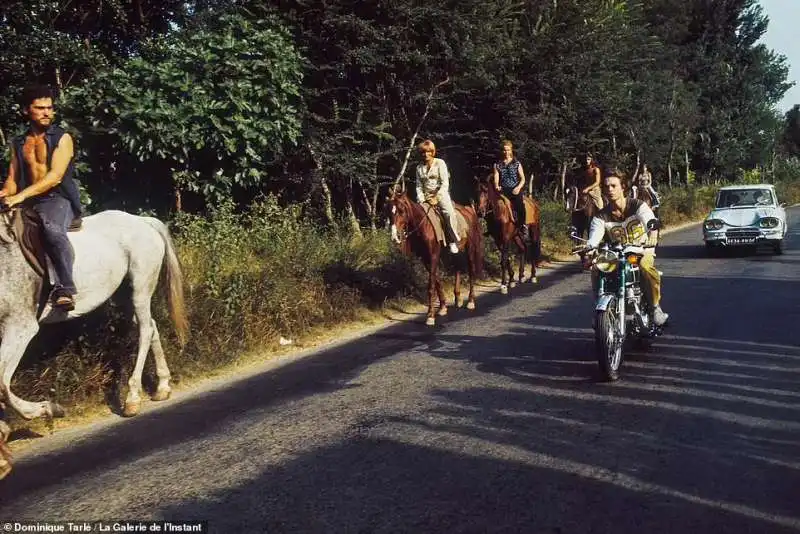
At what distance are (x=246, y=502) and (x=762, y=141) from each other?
2147 inches

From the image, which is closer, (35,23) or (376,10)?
(35,23)

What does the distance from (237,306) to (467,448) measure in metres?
4.72

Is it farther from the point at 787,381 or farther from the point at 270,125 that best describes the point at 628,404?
the point at 270,125

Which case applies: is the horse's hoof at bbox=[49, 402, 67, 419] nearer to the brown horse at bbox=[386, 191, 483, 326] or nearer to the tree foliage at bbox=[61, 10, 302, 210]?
the brown horse at bbox=[386, 191, 483, 326]

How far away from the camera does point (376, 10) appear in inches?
615

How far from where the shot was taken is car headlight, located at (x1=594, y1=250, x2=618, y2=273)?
762 centimetres

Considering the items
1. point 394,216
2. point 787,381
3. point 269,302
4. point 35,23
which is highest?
point 35,23

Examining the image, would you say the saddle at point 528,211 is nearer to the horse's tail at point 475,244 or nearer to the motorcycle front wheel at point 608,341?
the horse's tail at point 475,244


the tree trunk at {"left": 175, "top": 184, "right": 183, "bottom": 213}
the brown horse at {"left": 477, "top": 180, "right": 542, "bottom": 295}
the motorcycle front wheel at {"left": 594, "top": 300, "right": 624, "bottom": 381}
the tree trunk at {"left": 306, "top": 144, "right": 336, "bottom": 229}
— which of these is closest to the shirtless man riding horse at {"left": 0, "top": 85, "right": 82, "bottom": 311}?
the motorcycle front wheel at {"left": 594, "top": 300, "right": 624, "bottom": 381}

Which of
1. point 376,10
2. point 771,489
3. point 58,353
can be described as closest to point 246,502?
point 771,489

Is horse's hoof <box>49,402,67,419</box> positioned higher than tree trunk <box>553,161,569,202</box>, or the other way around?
tree trunk <box>553,161,569,202</box>

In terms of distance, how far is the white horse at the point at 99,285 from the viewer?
5.91m

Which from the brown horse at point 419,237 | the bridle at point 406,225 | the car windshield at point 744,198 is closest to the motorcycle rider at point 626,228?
the brown horse at point 419,237

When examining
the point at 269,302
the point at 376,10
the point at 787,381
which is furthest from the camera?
the point at 376,10
